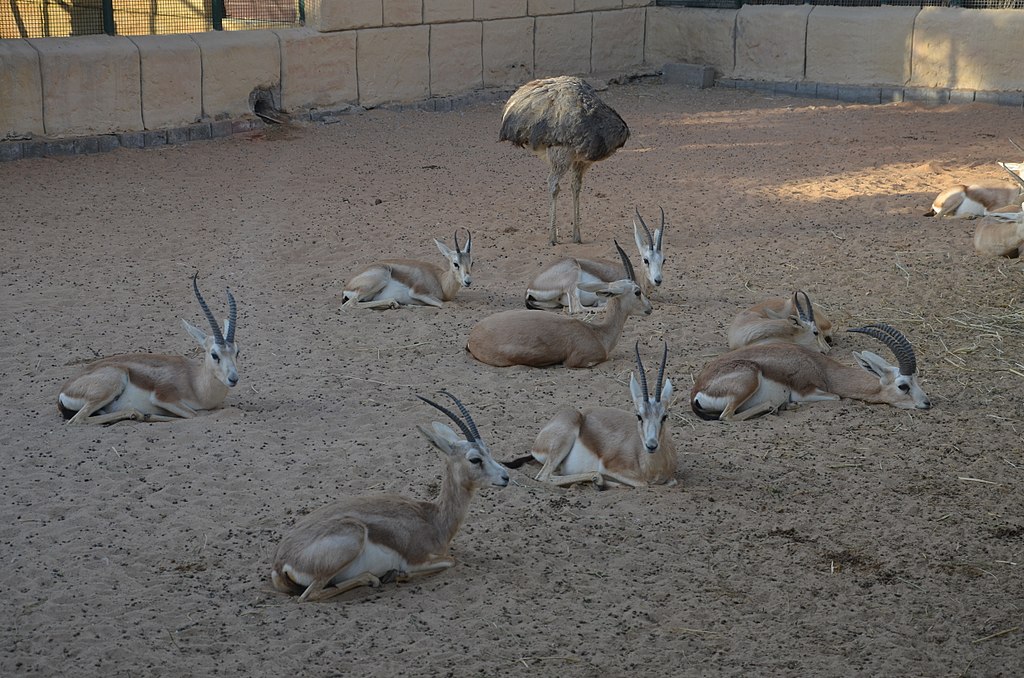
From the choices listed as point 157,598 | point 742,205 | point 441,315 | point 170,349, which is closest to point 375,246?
point 441,315

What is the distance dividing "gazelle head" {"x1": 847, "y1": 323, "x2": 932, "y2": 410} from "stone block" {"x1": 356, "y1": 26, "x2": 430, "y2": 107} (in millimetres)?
9667

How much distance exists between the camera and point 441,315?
27.9ft

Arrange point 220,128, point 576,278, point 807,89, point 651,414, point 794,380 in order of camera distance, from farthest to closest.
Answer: point 807,89 → point 220,128 → point 576,278 → point 794,380 → point 651,414

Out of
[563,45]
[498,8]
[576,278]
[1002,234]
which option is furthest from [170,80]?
[1002,234]

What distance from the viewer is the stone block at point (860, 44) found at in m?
15.1

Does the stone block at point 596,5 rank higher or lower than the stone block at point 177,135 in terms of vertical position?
higher

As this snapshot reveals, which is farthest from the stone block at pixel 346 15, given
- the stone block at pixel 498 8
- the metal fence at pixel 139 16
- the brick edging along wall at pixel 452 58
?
the stone block at pixel 498 8

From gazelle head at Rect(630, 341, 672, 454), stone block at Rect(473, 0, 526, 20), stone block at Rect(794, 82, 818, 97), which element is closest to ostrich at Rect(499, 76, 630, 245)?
gazelle head at Rect(630, 341, 672, 454)

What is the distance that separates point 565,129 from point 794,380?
159 inches

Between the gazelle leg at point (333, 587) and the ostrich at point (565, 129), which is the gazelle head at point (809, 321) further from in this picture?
the gazelle leg at point (333, 587)

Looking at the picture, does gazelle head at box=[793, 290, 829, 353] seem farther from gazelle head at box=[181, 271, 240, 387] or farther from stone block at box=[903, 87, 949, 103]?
stone block at box=[903, 87, 949, 103]

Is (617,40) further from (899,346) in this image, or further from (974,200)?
(899,346)

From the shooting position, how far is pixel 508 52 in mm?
16078

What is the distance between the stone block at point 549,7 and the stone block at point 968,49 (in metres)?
4.72
